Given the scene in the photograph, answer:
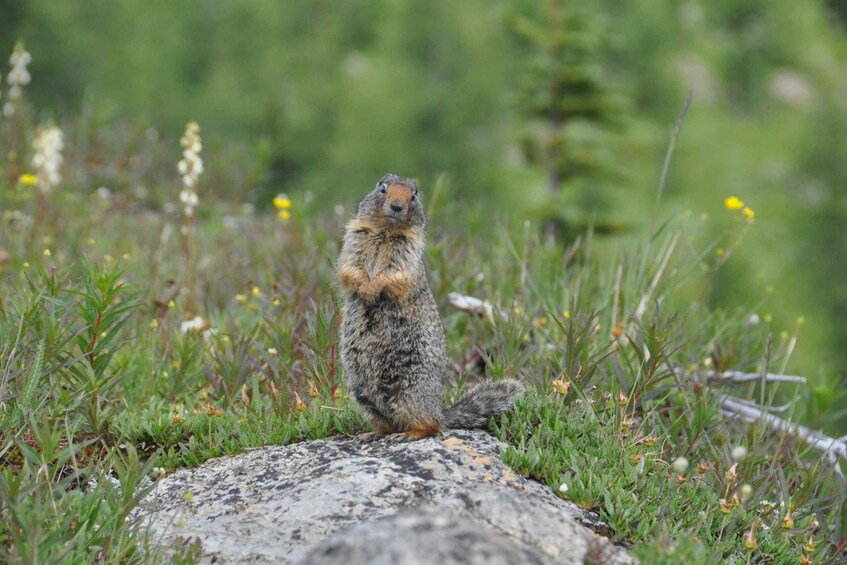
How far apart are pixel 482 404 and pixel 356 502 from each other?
3.51ft

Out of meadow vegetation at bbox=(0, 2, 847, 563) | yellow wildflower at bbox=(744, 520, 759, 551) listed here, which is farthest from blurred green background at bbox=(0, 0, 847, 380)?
yellow wildflower at bbox=(744, 520, 759, 551)

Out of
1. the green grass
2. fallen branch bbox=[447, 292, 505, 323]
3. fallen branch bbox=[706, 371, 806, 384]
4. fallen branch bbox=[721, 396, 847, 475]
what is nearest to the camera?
the green grass

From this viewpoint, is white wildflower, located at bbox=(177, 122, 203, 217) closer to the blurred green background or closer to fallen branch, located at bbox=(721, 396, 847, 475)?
fallen branch, located at bbox=(721, 396, 847, 475)

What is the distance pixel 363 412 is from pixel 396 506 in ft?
3.02

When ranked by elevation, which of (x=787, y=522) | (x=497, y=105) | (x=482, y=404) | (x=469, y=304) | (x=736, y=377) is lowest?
(x=787, y=522)

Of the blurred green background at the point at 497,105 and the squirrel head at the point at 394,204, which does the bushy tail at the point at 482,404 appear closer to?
the squirrel head at the point at 394,204

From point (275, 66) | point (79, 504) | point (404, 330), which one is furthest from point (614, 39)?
point (79, 504)

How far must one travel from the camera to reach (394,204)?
5.19 m

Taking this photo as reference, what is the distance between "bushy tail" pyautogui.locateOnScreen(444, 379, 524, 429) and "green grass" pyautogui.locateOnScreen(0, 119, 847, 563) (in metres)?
0.10

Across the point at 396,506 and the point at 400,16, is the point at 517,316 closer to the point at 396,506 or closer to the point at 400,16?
the point at 396,506

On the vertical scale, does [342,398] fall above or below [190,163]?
below

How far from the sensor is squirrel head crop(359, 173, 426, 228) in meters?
5.21

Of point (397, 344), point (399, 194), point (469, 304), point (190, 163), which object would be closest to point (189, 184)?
point (190, 163)

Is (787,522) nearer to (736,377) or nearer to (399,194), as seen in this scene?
(736,377)
